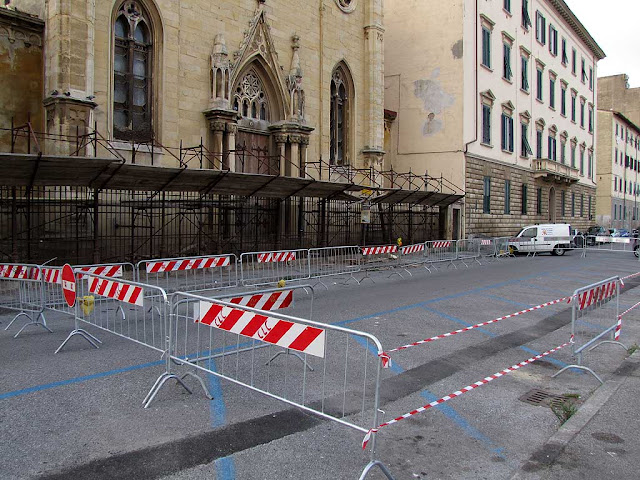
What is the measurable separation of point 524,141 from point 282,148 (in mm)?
23322

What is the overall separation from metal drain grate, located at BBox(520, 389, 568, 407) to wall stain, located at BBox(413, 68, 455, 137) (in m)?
26.8

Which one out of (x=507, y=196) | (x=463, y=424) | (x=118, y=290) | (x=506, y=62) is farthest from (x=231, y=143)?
(x=506, y=62)

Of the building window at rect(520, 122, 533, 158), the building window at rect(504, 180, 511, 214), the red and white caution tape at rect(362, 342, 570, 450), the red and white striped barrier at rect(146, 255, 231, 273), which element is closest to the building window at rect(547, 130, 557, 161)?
the building window at rect(520, 122, 533, 158)

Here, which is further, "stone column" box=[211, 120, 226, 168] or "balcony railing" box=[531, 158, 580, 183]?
"balcony railing" box=[531, 158, 580, 183]

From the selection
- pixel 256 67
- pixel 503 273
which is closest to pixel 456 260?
pixel 503 273

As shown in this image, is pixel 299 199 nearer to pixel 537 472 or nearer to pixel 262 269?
pixel 262 269

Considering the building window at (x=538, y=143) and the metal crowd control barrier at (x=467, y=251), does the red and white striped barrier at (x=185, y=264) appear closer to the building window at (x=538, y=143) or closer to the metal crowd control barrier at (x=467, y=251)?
the metal crowd control barrier at (x=467, y=251)

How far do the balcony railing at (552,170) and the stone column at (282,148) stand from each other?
24240 mm

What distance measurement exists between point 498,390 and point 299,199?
15492 mm

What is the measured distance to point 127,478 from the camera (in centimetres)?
385

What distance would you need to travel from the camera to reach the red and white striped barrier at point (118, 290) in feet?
21.5

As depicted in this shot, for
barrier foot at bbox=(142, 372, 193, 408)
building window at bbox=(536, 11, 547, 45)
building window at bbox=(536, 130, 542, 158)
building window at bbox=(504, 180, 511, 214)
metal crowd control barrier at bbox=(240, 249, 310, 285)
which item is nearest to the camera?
barrier foot at bbox=(142, 372, 193, 408)

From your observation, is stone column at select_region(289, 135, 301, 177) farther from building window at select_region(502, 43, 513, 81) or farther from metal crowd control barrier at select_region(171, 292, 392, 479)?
building window at select_region(502, 43, 513, 81)

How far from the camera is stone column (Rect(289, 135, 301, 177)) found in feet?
72.5
